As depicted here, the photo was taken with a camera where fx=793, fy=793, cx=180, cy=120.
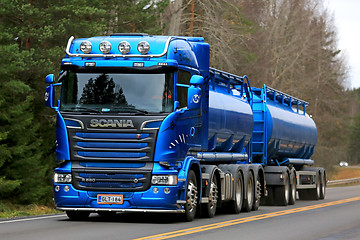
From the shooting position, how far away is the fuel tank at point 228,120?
18.3 meters

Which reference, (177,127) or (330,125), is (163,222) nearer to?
(177,127)

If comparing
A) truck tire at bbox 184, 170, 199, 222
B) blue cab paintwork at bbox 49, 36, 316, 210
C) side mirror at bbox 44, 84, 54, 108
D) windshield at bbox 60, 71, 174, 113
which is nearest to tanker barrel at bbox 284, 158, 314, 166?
blue cab paintwork at bbox 49, 36, 316, 210

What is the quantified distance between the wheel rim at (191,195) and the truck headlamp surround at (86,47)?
3.34m

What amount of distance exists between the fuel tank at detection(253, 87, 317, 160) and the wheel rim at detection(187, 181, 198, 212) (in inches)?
320

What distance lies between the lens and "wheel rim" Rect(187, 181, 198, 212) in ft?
51.9

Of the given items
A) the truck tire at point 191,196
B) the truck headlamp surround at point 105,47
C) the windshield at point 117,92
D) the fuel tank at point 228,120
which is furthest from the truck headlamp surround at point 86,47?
the fuel tank at point 228,120

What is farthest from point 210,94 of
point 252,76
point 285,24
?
point 285,24

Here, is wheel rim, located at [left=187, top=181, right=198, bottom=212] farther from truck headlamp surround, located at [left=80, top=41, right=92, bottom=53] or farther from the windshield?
truck headlamp surround, located at [left=80, top=41, right=92, bottom=53]

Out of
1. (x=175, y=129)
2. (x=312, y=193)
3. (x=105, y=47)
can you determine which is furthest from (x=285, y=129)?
(x=105, y=47)

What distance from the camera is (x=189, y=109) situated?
15.3 meters

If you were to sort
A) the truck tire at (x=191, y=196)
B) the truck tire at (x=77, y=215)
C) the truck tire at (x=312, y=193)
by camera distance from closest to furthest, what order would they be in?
the truck tire at (x=191, y=196)
the truck tire at (x=77, y=215)
the truck tire at (x=312, y=193)

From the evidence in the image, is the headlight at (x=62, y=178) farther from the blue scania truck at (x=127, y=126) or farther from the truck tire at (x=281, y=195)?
the truck tire at (x=281, y=195)

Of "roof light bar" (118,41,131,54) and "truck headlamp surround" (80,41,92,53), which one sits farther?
"truck headlamp surround" (80,41,92,53)

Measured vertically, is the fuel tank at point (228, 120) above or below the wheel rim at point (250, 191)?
above
